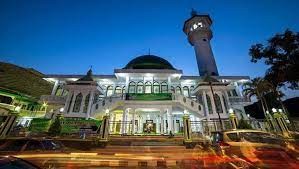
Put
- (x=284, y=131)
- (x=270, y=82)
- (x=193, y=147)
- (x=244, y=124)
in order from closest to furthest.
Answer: (x=193, y=147), (x=284, y=131), (x=244, y=124), (x=270, y=82)

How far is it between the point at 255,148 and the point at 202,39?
34.0m

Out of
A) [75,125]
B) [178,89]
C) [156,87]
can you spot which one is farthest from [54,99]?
[178,89]

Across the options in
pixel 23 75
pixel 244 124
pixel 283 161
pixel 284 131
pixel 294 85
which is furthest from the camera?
pixel 23 75

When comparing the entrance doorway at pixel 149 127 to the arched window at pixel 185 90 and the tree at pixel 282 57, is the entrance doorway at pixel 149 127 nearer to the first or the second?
the arched window at pixel 185 90

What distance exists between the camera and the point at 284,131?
13.3 meters

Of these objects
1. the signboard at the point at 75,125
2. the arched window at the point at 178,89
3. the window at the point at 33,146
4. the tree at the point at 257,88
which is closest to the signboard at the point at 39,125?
the signboard at the point at 75,125

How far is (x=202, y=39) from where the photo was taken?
37.7 meters

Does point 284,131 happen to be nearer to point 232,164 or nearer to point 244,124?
point 244,124

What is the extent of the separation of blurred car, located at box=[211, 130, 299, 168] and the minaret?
25.1 m

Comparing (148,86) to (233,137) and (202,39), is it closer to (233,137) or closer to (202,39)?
(233,137)

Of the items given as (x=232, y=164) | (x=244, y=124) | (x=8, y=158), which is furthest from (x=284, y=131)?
(x=8, y=158)

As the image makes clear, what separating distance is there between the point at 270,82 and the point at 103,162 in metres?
27.1

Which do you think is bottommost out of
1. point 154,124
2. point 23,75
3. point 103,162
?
point 103,162

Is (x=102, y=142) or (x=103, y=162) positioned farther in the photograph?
(x=102, y=142)
